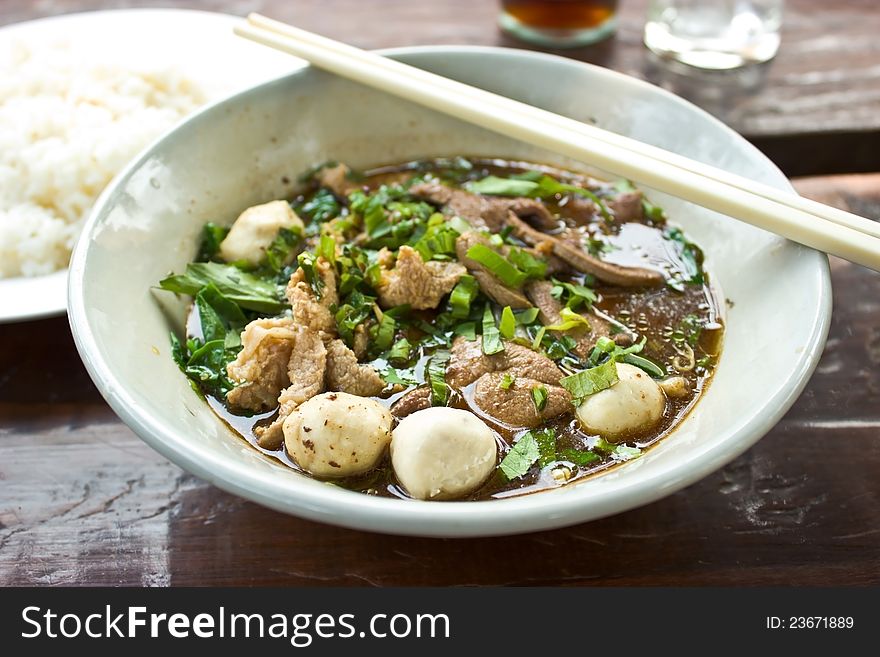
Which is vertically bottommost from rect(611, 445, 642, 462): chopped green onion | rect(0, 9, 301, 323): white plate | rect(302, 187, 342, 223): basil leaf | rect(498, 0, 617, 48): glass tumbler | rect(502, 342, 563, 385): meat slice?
rect(611, 445, 642, 462): chopped green onion

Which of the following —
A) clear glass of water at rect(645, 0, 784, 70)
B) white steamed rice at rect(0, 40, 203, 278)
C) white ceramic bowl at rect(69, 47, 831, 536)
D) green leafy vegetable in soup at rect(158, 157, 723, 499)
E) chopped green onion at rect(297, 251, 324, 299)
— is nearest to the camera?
white ceramic bowl at rect(69, 47, 831, 536)

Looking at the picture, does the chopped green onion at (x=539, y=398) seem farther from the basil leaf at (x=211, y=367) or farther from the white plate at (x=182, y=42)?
the white plate at (x=182, y=42)

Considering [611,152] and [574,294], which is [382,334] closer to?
[574,294]

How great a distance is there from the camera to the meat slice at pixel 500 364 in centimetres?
193

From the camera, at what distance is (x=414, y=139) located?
2686mm

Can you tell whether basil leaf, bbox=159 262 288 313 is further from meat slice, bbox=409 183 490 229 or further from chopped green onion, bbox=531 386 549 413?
chopped green onion, bbox=531 386 549 413

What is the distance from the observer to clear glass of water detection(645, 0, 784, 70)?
3.37 metres

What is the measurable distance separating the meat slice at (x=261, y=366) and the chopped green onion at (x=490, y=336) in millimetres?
433

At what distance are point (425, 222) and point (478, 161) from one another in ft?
1.45

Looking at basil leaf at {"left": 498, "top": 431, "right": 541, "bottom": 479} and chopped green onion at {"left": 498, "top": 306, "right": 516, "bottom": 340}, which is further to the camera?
chopped green onion at {"left": 498, "top": 306, "right": 516, "bottom": 340}

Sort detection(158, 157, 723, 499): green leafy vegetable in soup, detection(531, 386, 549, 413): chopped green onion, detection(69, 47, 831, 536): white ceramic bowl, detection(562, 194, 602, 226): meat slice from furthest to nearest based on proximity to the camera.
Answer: detection(562, 194, 602, 226): meat slice → detection(531, 386, 549, 413): chopped green onion → detection(158, 157, 723, 499): green leafy vegetable in soup → detection(69, 47, 831, 536): white ceramic bowl

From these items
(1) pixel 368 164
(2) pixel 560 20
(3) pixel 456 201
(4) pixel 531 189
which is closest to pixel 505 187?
(4) pixel 531 189

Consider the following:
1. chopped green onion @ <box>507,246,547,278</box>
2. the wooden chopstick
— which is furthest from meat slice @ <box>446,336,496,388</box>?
the wooden chopstick

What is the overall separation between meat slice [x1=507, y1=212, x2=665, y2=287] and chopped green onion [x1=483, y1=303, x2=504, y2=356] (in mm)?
269
